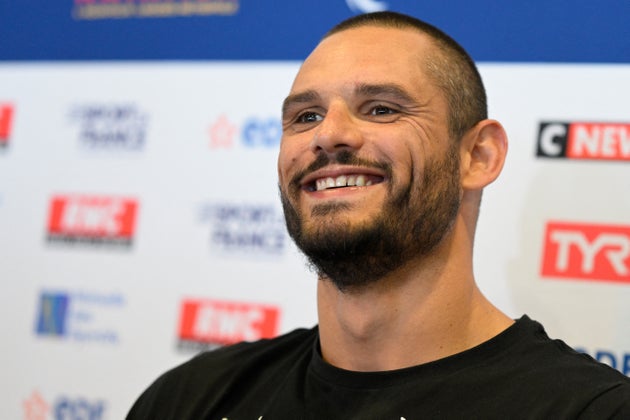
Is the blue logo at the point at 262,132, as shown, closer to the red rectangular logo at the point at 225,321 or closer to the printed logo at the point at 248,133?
the printed logo at the point at 248,133

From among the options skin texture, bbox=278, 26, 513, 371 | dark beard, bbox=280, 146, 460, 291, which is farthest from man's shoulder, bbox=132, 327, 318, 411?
dark beard, bbox=280, 146, 460, 291

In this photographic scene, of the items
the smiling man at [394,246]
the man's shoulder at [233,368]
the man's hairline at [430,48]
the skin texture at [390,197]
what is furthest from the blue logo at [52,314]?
the man's hairline at [430,48]

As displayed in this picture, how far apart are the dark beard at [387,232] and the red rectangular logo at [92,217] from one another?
3.03ft

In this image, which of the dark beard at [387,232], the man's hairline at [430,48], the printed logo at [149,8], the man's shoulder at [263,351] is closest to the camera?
the dark beard at [387,232]

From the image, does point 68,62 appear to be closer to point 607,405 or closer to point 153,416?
point 153,416

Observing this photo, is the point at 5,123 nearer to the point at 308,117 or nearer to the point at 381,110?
the point at 308,117

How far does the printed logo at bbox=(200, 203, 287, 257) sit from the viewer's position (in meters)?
2.04

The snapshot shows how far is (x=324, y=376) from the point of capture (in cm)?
142

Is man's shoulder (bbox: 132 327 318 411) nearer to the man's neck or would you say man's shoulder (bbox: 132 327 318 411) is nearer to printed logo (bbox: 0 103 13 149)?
the man's neck

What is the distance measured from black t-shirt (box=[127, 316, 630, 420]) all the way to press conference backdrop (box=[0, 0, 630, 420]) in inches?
15.6

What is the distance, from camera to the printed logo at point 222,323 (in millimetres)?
2029

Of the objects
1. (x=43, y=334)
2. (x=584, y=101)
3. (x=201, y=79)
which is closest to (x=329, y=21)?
(x=201, y=79)

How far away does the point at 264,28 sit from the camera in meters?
2.11

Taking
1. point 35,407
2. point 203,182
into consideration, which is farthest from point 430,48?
point 35,407
